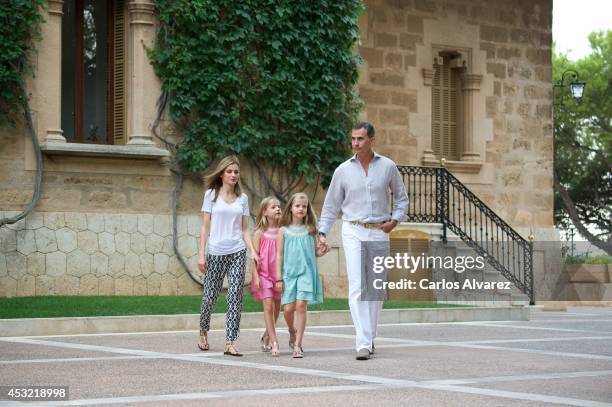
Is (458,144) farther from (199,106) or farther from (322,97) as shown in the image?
(199,106)

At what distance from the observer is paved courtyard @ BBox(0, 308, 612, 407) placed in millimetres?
7773

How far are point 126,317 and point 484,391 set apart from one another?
23.3ft

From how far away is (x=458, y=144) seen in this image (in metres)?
24.8

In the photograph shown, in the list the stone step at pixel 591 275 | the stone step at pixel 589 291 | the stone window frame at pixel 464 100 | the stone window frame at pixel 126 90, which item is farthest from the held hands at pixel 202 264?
the stone step at pixel 591 275

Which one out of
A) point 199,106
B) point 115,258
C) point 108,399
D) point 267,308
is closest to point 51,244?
point 115,258

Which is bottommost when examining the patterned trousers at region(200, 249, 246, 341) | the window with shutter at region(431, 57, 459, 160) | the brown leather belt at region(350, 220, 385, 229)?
the patterned trousers at region(200, 249, 246, 341)

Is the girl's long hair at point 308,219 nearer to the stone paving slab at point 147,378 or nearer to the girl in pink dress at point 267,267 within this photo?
the girl in pink dress at point 267,267

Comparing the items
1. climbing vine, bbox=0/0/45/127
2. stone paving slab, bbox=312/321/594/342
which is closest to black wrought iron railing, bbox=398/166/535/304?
stone paving slab, bbox=312/321/594/342

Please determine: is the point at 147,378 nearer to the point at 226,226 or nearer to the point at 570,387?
the point at 226,226

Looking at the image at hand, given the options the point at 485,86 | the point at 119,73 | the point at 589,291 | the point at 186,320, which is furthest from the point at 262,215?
the point at 589,291

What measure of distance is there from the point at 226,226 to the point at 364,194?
4.41ft

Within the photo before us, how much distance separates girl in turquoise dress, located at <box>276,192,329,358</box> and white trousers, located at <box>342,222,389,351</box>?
319mm

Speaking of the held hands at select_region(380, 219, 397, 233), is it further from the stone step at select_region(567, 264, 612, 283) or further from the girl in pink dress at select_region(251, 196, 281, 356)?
the stone step at select_region(567, 264, 612, 283)

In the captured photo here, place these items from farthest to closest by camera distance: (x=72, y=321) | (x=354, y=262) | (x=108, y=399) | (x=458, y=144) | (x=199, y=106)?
1. (x=458, y=144)
2. (x=199, y=106)
3. (x=72, y=321)
4. (x=354, y=262)
5. (x=108, y=399)
